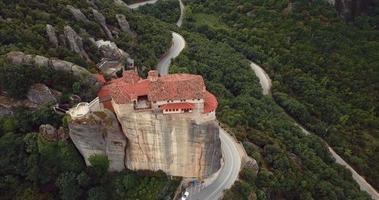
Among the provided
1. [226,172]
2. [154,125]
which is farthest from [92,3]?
[226,172]

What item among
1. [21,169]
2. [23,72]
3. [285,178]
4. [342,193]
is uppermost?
[23,72]

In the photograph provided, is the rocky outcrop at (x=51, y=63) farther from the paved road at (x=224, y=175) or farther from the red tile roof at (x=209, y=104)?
the paved road at (x=224, y=175)

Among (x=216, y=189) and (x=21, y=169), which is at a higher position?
(x=21, y=169)

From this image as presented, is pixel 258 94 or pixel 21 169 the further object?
pixel 258 94

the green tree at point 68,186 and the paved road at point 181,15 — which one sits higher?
the paved road at point 181,15

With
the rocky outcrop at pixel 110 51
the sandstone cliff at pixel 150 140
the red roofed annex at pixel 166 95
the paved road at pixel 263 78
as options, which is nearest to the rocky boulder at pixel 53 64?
the red roofed annex at pixel 166 95

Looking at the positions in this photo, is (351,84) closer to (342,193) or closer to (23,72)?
(342,193)

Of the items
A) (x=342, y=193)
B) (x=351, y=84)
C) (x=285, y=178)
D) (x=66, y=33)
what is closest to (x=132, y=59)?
(x=66, y=33)
